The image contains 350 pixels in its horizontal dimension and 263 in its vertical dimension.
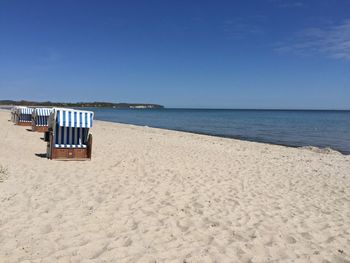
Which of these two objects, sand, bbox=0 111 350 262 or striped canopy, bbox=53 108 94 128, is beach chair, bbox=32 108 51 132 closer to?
sand, bbox=0 111 350 262

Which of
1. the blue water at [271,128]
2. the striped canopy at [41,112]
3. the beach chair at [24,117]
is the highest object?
the striped canopy at [41,112]

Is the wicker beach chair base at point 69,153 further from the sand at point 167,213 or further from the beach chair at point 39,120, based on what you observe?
the beach chair at point 39,120

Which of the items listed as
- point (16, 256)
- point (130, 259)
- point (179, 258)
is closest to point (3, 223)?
point (16, 256)

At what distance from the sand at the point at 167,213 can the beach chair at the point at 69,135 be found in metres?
0.44

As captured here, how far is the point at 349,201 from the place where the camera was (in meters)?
6.70

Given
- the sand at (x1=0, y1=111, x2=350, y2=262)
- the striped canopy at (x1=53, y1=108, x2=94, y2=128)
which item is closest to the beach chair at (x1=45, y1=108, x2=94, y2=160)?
the striped canopy at (x1=53, y1=108, x2=94, y2=128)

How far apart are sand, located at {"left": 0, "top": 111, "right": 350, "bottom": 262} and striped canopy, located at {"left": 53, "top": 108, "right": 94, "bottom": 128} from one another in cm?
107

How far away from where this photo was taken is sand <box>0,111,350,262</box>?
13.2ft

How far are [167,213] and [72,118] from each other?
524 cm

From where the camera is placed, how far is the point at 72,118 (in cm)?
955

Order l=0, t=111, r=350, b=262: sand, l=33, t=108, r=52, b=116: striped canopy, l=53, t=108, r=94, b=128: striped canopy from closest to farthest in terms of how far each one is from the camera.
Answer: l=0, t=111, r=350, b=262: sand → l=53, t=108, r=94, b=128: striped canopy → l=33, t=108, r=52, b=116: striped canopy

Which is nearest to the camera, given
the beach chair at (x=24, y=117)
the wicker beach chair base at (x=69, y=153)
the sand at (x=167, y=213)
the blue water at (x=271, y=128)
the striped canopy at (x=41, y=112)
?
the sand at (x=167, y=213)

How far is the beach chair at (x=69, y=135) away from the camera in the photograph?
31.0 feet

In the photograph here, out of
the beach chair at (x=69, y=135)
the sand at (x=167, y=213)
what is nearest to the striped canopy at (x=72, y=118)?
Result: the beach chair at (x=69, y=135)
